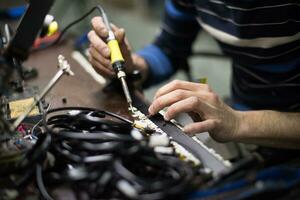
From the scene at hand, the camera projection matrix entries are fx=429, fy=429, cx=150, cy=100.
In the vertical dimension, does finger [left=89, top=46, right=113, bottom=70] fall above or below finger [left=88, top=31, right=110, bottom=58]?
below

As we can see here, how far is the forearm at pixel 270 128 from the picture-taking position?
920 millimetres

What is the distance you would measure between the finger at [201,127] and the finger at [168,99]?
6 cm

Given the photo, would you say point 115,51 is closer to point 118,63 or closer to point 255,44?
point 118,63

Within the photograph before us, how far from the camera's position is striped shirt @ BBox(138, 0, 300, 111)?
102 centimetres

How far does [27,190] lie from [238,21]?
2.17 feet

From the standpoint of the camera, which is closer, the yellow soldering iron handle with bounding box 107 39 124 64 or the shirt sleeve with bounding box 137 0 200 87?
the yellow soldering iron handle with bounding box 107 39 124 64

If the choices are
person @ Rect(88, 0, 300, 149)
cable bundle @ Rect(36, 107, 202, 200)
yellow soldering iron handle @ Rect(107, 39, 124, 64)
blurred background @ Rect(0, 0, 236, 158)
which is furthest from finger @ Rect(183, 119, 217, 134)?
blurred background @ Rect(0, 0, 236, 158)

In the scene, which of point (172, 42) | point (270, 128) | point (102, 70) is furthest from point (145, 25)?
point (270, 128)

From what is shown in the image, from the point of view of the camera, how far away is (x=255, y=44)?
1.07 metres

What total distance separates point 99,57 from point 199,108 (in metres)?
0.31

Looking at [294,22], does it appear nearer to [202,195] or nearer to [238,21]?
[238,21]

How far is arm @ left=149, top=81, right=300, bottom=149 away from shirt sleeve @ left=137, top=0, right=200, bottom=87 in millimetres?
460

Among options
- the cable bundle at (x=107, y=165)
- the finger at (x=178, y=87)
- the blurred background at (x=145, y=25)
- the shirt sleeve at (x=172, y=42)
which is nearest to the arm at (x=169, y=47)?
the shirt sleeve at (x=172, y=42)

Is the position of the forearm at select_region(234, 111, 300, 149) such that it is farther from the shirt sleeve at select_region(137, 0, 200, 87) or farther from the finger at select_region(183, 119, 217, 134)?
the shirt sleeve at select_region(137, 0, 200, 87)
